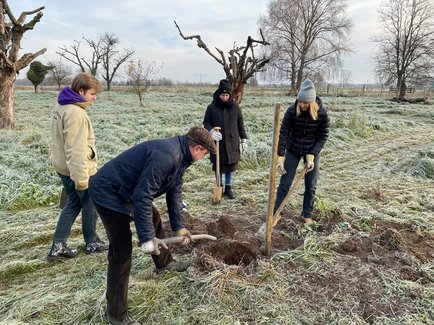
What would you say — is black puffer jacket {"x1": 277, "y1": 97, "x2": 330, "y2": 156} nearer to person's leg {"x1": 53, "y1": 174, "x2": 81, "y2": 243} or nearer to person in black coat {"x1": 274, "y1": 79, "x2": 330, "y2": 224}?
person in black coat {"x1": 274, "y1": 79, "x2": 330, "y2": 224}

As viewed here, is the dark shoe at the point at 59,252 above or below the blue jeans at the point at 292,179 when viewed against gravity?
below

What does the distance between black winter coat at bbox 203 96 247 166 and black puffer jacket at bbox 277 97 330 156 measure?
133cm

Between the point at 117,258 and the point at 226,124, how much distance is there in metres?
3.25

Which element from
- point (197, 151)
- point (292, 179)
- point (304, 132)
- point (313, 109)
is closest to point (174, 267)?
point (197, 151)

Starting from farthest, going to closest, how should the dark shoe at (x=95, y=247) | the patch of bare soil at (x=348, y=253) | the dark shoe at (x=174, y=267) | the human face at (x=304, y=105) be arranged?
the human face at (x=304, y=105), the dark shoe at (x=95, y=247), the dark shoe at (x=174, y=267), the patch of bare soil at (x=348, y=253)

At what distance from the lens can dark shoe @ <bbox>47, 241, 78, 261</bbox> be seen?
134 inches

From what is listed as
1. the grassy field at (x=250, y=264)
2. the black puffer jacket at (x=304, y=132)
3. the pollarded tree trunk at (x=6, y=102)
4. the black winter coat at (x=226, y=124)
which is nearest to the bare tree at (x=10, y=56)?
the pollarded tree trunk at (x=6, y=102)

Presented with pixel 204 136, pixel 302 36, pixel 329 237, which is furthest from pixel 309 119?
pixel 302 36

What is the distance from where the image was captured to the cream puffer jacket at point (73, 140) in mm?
2965

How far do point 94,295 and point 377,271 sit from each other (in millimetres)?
2468

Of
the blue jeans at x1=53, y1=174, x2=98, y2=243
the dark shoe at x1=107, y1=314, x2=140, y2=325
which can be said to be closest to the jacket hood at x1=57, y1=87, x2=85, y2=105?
the blue jeans at x1=53, y1=174, x2=98, y2=243

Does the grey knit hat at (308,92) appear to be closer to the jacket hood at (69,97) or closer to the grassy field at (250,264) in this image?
the grassy field at (250,264)

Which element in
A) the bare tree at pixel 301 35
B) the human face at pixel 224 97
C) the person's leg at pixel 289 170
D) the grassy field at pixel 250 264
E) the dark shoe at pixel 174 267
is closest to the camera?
the grassy field at pixel 250 264

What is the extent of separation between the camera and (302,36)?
37.3 meters
